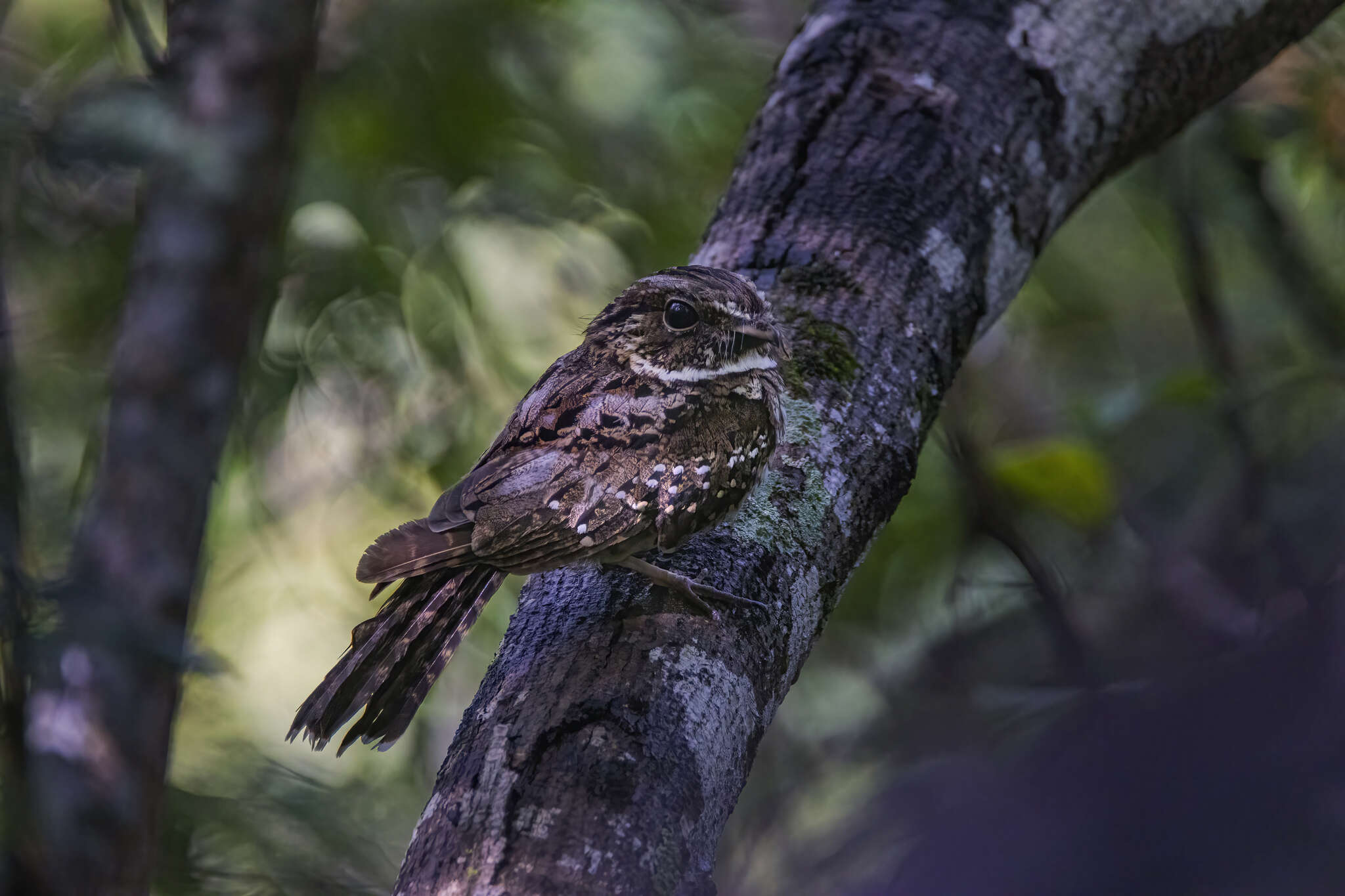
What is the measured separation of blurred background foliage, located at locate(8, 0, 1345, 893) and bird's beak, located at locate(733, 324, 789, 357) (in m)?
0.87

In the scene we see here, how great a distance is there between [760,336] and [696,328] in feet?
0.44

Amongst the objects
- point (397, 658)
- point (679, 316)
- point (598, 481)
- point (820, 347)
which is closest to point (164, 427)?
point (397, 658)

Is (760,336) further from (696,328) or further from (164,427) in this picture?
(164,427)

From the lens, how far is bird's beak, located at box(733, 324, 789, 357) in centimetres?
213

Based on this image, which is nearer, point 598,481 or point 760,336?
point 598,481

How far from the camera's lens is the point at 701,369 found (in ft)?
7.17

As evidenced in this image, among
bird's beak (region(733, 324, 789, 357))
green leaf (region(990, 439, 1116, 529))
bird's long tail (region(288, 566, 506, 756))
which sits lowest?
bird's long tail (region(288, 566, 506, 756))

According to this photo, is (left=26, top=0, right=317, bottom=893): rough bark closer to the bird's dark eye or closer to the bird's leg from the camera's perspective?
the bird's leg

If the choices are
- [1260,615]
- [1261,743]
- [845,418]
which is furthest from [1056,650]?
[1261,743]

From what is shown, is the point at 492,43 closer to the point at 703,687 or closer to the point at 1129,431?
the point at 1129,431

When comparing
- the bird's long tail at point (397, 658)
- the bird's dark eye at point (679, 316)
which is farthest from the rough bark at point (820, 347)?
the bird's dark eye at point (679, 316)

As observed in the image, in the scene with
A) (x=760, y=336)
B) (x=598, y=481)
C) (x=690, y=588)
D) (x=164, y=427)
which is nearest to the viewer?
(x=690, y=588)

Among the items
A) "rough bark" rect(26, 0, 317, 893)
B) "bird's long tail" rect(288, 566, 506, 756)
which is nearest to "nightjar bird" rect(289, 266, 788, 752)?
"bird's long tail" rect(288, 566, 506, 756)

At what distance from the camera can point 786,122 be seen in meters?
2.73
